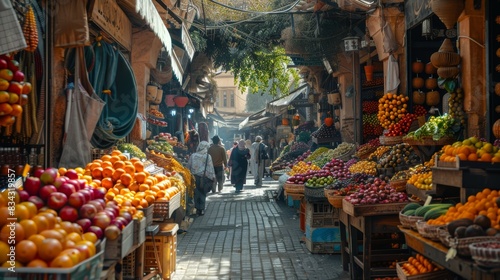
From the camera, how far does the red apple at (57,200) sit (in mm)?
4598

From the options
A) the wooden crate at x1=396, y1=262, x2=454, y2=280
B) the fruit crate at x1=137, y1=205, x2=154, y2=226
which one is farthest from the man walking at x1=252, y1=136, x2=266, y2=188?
the wooden crate at x1=396, y1=262, x2=454, y2=280

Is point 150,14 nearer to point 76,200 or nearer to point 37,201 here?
point 76,200

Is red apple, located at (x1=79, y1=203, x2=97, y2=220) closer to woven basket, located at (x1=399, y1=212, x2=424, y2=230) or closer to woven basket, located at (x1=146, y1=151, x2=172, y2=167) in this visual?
woven basket, located at (x1=399, y1=212, x2=424, y2=230)

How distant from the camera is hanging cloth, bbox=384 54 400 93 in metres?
11.4

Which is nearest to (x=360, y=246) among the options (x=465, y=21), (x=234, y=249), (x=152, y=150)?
(x=234, y=249)

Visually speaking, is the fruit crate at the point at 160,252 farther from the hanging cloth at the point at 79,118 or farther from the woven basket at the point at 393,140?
the woven basket at the point at 393,140

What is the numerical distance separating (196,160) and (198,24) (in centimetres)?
499

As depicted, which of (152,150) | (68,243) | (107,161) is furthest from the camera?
(152,150)

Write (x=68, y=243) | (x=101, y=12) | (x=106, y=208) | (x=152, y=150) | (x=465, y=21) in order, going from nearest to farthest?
(x=68, y=243) → (x=106, y=208) → (x=465, y=21) → (x=101, y=12) → (x=152, y=150)

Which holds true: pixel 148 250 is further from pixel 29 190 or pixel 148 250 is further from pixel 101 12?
pixel 101 12

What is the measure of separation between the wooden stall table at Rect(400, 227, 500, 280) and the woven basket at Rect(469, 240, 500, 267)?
0.04 m

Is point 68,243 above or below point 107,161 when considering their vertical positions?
below

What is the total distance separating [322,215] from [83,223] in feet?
19.5

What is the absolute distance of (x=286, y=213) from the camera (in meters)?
15.6
